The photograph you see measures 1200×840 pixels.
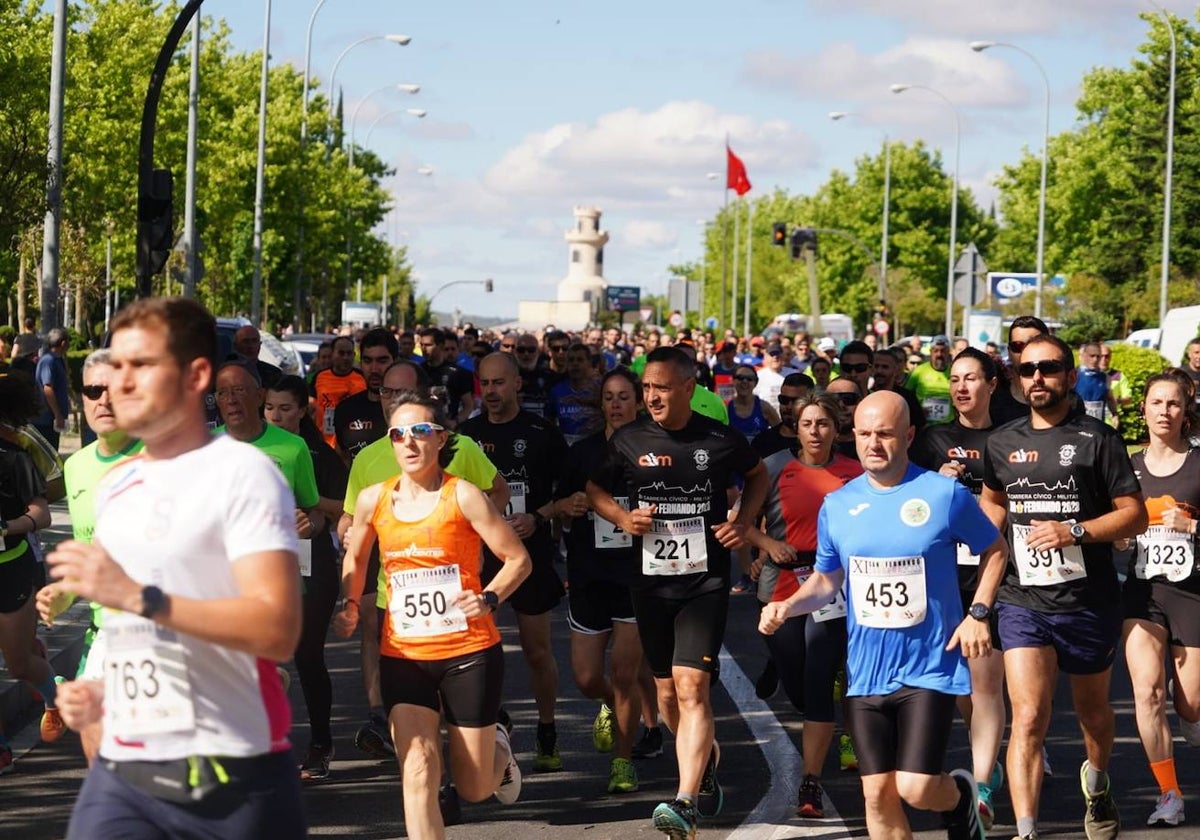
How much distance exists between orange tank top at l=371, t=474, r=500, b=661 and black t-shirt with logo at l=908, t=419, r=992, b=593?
284 cm

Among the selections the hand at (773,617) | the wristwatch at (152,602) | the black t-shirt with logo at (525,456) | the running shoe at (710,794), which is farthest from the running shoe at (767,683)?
the wristwatch at (152,602)

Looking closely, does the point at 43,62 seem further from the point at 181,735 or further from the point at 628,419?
the point at 181,735

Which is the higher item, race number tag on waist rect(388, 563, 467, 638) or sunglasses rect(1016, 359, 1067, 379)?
sunglasses rect(1016, 359, 1067, 379)

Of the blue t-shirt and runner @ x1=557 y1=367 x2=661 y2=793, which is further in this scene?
runner @ x1=557 y1=367 x2=661 y2=793

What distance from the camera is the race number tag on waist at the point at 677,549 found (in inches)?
316

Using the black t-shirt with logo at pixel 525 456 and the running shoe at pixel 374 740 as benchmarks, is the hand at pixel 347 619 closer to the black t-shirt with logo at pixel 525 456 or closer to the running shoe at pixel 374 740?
the running shoe at pixel 374 740

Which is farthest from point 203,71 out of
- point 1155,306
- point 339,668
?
point 339,668

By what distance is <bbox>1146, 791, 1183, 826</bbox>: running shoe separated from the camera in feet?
25.4

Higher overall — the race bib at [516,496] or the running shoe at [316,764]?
the race bib at [516,496]

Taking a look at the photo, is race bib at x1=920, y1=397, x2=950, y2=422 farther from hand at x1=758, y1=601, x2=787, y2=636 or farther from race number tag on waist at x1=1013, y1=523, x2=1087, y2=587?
hand at x1=758, y1=601, x2=787, y2=636

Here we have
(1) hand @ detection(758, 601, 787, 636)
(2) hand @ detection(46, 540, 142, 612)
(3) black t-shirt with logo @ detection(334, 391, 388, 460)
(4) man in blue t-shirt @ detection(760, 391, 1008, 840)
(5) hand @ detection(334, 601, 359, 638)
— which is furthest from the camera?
(3) black t-shirt with logo @ detection(334, 391, 388, 460)

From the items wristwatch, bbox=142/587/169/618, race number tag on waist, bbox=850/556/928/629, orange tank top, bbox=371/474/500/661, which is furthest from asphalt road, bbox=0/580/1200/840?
wristwatch, bbox=142/587/169/618

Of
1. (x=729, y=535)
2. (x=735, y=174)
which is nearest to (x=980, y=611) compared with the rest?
(x=729, y=535)

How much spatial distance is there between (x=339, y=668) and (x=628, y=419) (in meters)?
2.83
